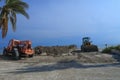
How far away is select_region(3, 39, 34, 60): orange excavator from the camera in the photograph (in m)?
37.5

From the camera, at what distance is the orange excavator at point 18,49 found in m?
37.5

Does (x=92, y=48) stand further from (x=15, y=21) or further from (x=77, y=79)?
(x=77, y=79)

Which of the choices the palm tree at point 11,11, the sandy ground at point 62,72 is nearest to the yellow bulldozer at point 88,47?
the palm tree at point 11,11

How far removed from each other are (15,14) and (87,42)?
17.2m

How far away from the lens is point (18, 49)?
127 feet

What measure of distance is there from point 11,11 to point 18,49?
22.0 ft

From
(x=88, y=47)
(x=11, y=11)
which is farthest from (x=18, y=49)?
(x=88, y=47)

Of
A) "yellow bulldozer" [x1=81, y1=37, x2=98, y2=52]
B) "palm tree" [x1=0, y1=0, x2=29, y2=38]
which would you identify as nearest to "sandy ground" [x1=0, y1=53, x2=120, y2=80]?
"palm tree" [x1=0, y1=0, x2=29, y2=38]

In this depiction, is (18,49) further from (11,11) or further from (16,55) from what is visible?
(11,11)

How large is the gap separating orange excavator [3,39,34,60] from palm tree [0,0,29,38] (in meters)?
2.44

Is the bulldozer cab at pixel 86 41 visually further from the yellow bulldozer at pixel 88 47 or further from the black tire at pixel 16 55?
the black tire at pixel 16 55

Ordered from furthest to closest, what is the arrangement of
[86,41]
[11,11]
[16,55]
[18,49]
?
[86,41] < [11,11] < [18,49] < [16,55]

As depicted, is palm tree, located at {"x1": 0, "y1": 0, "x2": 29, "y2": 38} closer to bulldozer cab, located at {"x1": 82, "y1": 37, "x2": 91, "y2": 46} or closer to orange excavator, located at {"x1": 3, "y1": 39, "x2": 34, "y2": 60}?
orange excavator, located at {"x1": 3, "y1": 39, "x2": 34, "y2": 60}

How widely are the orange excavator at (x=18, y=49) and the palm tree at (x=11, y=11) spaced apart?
8.01 ft
